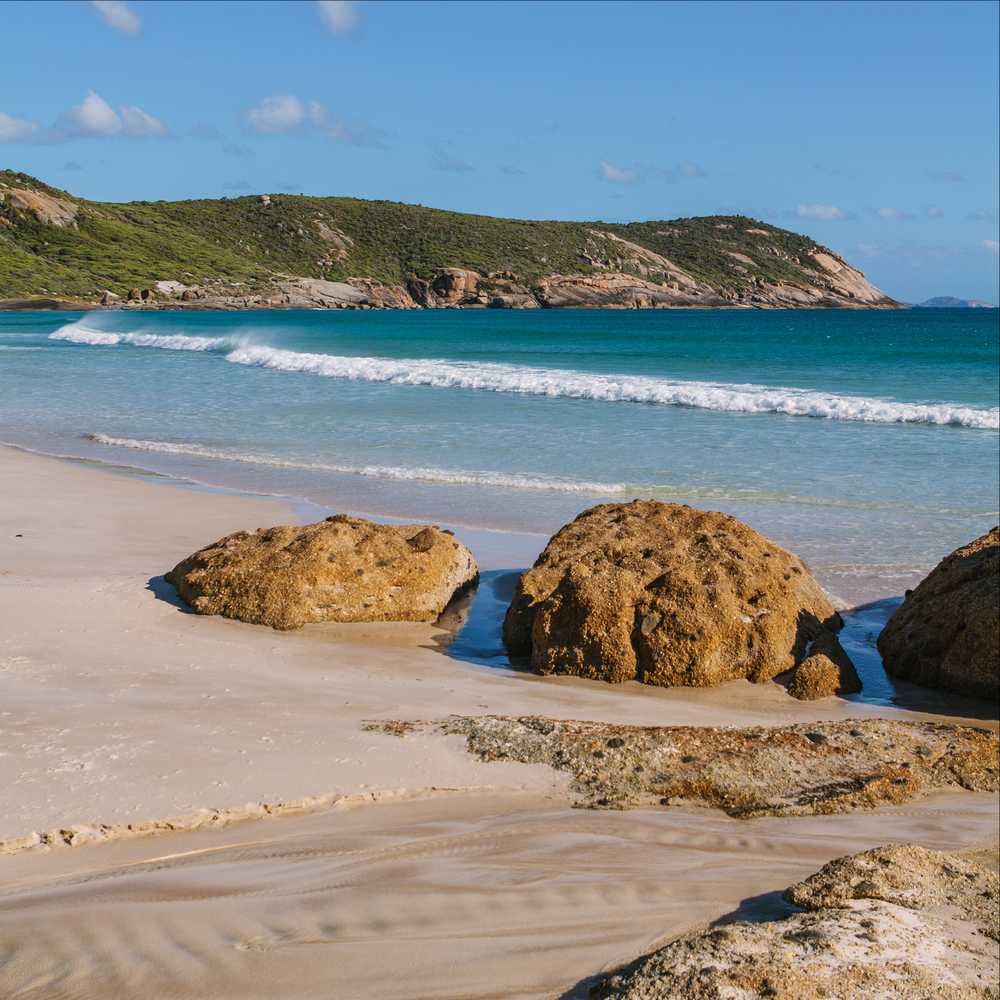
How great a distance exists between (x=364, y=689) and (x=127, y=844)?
209 cm

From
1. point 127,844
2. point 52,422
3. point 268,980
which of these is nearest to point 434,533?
point 127,844

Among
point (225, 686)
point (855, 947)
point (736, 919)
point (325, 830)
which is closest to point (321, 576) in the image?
point (225, 686)

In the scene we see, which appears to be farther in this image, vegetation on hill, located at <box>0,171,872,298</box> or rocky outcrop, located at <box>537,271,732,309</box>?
rocky outcrop, located at <box>537,271,732,309</box>

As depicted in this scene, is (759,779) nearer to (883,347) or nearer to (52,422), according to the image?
(52,422)

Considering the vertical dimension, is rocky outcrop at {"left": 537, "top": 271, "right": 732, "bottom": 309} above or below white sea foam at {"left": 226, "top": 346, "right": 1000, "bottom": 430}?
above

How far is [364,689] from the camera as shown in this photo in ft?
19.5

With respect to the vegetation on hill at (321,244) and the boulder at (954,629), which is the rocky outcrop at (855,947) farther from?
the vegetation on hill at (321,244)

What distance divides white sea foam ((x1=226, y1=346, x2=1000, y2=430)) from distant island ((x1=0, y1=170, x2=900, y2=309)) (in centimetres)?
6057

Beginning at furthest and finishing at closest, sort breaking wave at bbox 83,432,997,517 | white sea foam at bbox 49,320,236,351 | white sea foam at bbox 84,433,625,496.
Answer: white sea foam at bbox 49,320,236,351
white sea foam at bbox 84,433,625,496
breaking wave at bbox 83,432,997,517

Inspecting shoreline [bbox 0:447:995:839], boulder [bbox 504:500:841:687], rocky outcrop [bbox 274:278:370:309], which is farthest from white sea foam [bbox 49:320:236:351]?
rocky outcrop [bbox 274:278:370:309]

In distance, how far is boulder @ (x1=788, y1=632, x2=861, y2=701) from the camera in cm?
638

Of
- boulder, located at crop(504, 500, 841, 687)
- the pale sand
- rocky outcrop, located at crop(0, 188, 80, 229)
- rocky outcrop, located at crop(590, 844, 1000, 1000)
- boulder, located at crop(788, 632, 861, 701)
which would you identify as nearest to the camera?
rocky outcrop, located at crop(590, 844, 1000, 1000)

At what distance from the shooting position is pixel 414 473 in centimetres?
1438

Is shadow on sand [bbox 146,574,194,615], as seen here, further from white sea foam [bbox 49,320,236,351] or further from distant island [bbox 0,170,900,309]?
distant island [bbox 0,170,900,309]
